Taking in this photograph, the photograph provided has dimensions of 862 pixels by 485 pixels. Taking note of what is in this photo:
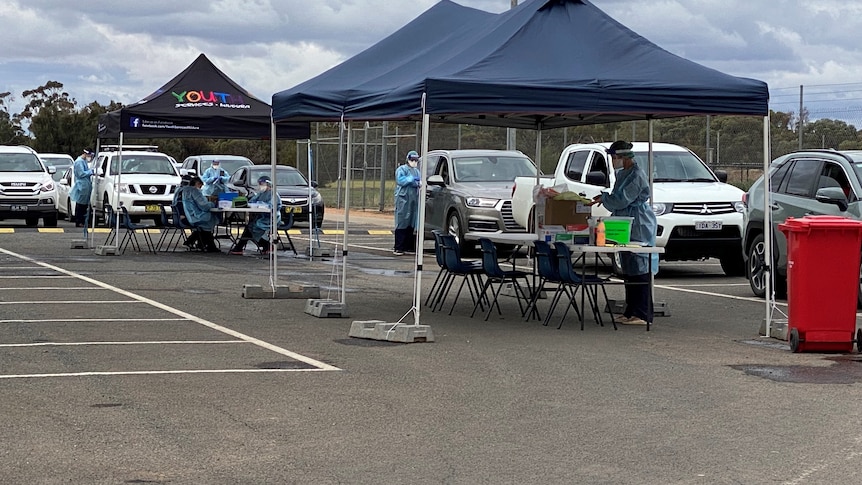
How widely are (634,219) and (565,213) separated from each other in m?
0.71

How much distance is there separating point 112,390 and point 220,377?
918 mm

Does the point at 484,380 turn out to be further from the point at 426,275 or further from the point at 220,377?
the point at 426,275

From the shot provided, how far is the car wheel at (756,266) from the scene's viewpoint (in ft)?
54.9

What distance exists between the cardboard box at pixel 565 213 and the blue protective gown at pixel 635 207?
25 centimetres

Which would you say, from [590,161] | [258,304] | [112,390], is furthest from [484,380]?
[590,161]

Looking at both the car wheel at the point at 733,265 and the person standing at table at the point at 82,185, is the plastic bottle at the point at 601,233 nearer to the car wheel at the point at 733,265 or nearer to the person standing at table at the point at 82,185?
the car wheel at the point at 733,265

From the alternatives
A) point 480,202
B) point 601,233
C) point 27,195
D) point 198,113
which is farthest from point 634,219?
point 27,195

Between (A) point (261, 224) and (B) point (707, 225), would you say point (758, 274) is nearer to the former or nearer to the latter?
(B) point (707, 225)

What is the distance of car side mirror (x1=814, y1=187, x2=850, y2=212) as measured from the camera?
1477cm

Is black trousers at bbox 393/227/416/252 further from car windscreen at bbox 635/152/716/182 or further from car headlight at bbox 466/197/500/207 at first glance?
car windscreen at bbox 635/152/716/182

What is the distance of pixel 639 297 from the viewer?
13.7 metres

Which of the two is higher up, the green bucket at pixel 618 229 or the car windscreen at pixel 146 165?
the car windscreen at pixel 146 165

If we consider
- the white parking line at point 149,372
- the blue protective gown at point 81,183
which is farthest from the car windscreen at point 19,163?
the white parking line at point 149,372

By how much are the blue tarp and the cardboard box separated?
993mm
